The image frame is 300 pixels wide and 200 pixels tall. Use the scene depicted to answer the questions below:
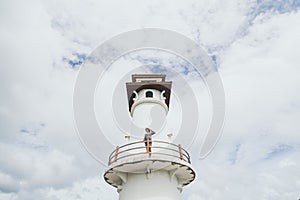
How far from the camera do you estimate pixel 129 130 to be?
644 inches

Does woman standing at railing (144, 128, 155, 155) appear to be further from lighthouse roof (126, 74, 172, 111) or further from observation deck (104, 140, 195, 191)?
lighthouse roof (126, 74, 172, 111)

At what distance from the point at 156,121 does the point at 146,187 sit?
4.53 meters

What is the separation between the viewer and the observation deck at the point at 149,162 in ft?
40.3

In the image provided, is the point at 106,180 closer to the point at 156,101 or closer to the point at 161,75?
the point at 156,101

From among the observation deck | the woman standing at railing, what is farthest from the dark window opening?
the observation deck

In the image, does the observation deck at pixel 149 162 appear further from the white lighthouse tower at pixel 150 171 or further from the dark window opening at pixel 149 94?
the dark window opening at pixel 149 94

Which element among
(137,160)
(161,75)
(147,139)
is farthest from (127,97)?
(137,160)

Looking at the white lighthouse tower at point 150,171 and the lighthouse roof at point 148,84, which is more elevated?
the lighthouse roof at point 148,84

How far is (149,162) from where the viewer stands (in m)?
12.4

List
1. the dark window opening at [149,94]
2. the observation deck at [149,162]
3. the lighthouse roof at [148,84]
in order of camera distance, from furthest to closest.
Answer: the lighthouse roof at [148,84] → the dark window opening at [149,94] → the observation deck at [149,162]

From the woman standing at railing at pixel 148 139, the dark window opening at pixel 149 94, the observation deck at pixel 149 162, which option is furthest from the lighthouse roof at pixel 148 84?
the observation deck at pixel 149 162

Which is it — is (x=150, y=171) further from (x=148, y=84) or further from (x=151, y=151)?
(x=148, y=84)

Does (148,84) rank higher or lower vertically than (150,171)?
higher

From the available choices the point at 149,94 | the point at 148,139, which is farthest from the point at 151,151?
the point at 149,94
